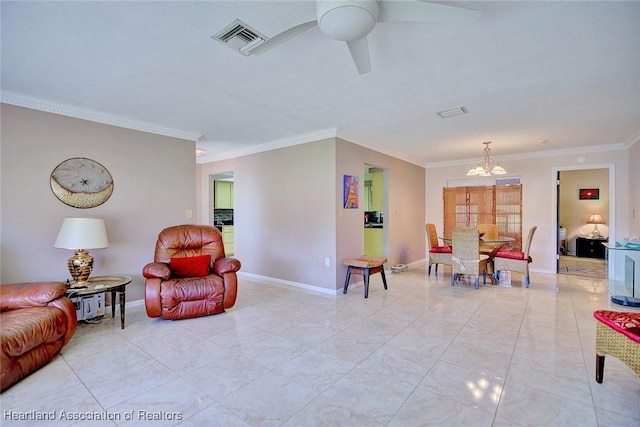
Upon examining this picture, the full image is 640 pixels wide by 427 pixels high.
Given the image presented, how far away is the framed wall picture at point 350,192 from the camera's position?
4.61 metres

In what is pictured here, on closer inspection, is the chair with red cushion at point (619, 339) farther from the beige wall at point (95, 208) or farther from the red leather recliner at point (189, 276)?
the beige wall at point (95, 208)

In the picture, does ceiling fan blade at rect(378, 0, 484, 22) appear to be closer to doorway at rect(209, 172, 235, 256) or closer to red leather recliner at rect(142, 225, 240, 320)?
A: red leather recliner at rect(142, 225, 240, 320)

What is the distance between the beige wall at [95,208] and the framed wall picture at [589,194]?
941 cm

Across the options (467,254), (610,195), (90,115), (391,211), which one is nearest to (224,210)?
(391,211)

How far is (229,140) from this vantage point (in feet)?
16.4

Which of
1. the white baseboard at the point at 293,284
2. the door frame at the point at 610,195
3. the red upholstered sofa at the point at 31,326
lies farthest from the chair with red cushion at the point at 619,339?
the door frame at the point at 610,195

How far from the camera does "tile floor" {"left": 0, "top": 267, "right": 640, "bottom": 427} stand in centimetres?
182

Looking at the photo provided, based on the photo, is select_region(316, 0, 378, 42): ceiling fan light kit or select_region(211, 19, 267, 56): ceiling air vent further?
select_region(211, 19, 267, 56): ceiling air vent

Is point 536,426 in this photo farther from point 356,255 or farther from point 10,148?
point 10,148

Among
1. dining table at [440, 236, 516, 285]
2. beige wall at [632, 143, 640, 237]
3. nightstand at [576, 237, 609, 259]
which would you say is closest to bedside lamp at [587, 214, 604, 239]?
nightstand at [576, 237, 609, 259]

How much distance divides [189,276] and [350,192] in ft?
8.30

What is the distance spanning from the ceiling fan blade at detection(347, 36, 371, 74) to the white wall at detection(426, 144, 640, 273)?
5.50 metres

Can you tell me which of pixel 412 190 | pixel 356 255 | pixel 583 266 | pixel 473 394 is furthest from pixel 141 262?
pixel 583 266

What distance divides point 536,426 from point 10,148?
4.88 m
